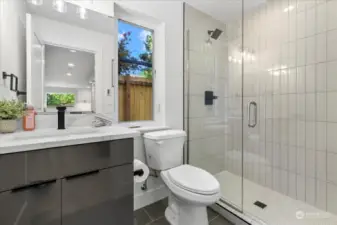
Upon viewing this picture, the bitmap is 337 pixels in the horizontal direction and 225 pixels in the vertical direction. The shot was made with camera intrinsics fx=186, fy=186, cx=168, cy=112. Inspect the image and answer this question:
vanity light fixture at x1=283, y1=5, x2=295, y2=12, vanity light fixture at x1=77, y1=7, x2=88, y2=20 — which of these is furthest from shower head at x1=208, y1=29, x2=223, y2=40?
vanity light fixture at x1=77, y1=7, x2=88, y2=20

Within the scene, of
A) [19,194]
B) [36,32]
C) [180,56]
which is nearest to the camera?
[19,194]

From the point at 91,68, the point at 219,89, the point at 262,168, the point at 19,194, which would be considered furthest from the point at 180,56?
the point at 19,194

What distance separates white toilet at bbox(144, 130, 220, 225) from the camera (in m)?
1.33

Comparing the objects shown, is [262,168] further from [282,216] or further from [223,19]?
[223,19]

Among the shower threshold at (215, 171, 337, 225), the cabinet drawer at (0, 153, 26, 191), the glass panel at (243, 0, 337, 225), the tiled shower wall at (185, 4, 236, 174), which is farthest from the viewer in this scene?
the tiled shower wall at (185, 4, 236, 174)

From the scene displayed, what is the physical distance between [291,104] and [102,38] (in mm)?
2051

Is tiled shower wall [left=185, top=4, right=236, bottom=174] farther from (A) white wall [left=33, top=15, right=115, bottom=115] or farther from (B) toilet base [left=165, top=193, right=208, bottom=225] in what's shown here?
(A) white wall [left=33, top=15, right=115, bottom=115]

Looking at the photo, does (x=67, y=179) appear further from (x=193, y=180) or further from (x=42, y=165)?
(x=193, y=180)

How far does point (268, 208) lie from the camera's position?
71.3 inches

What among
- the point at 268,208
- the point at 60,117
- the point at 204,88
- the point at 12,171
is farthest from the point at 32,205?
the point at 204,88

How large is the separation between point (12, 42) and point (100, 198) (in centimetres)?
117

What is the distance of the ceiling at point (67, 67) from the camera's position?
1437 mm

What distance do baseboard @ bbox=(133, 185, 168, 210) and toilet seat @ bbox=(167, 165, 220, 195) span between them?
0.51m

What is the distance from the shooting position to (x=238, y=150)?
101 inches
